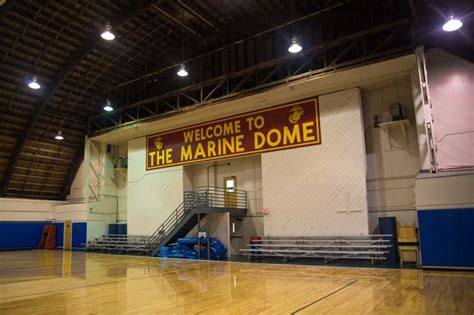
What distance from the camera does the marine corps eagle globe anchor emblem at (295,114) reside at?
14.6m

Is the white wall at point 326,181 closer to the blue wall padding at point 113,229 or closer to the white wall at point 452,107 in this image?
the white wall at point 452,107

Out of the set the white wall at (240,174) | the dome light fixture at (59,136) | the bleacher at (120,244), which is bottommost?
the bleacher at (120,244)

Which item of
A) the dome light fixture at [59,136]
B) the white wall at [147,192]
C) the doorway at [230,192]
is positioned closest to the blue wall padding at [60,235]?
the dome light fixture at [59,136]

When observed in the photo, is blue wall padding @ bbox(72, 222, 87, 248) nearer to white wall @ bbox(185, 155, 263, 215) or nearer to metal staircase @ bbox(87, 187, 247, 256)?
metal staircase @ bbox(87, 187, 247, 256)

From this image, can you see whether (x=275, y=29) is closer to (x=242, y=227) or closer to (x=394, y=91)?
(x=394, y=91)

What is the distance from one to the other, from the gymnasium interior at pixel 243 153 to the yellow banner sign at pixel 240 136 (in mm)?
76

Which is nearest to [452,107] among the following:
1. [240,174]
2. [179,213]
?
[240,174]

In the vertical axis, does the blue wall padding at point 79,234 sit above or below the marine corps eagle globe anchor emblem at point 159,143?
below

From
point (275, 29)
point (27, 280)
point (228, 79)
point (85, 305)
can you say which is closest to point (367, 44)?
point (275, 29)

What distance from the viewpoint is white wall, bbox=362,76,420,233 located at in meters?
12.7

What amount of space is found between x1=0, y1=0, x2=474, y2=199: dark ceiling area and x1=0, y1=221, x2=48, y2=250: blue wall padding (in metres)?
1.93

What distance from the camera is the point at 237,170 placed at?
670 inches

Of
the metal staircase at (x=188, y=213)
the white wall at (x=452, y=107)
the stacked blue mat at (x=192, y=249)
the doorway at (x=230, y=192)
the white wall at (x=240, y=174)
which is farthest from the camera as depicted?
the doorway at (x=230, y=192)

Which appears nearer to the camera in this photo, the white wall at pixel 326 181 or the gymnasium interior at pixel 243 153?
the gymnasium interior at pixel 243 153
